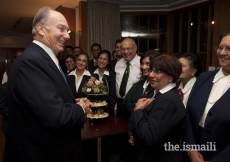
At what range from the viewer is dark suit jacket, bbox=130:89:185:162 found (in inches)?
50.1

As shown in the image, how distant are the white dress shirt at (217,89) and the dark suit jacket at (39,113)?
0.85 metres

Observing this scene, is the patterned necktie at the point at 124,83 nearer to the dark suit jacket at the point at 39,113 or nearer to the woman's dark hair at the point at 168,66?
the woman's dark hair at the point at 168,66

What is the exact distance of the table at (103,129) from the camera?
1903 mm

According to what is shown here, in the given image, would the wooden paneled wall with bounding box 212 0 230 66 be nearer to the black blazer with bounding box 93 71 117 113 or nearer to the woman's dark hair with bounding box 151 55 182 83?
the black blazer with bounding box 93 71 117 113

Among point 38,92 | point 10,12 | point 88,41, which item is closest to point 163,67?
point 38,92

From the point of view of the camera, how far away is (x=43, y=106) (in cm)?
106

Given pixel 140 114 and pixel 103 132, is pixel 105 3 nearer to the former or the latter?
pixel 103 132

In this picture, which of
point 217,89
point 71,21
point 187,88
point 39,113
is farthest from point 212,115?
point 71,21

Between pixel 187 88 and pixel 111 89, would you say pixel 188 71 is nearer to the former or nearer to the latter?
pixel 187 88

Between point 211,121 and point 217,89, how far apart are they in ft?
0.83

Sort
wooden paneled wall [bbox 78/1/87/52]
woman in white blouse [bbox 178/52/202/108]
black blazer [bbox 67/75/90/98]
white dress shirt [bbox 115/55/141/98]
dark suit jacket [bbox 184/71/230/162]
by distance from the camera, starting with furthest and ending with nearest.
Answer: wooden paneled wall [bbox 78/1/87/52]
black blazer [bbox 67/75/90/98]
white dress shirt [bbox 115/55/141/98]
woman in white blouse [bbox 178/52/202/108]
dark suit jacket [bbox 184/71/230/162]

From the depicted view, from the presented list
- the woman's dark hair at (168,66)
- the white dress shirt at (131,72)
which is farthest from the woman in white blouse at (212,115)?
the white dress shirt at (131,72)

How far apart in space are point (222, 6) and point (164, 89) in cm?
362

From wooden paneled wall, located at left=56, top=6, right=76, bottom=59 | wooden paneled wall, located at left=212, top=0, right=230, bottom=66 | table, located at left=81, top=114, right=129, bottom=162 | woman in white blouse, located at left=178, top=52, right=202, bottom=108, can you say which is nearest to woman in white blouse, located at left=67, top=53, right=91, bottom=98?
table, located at left=81, top=114, right=129, bottom=162
